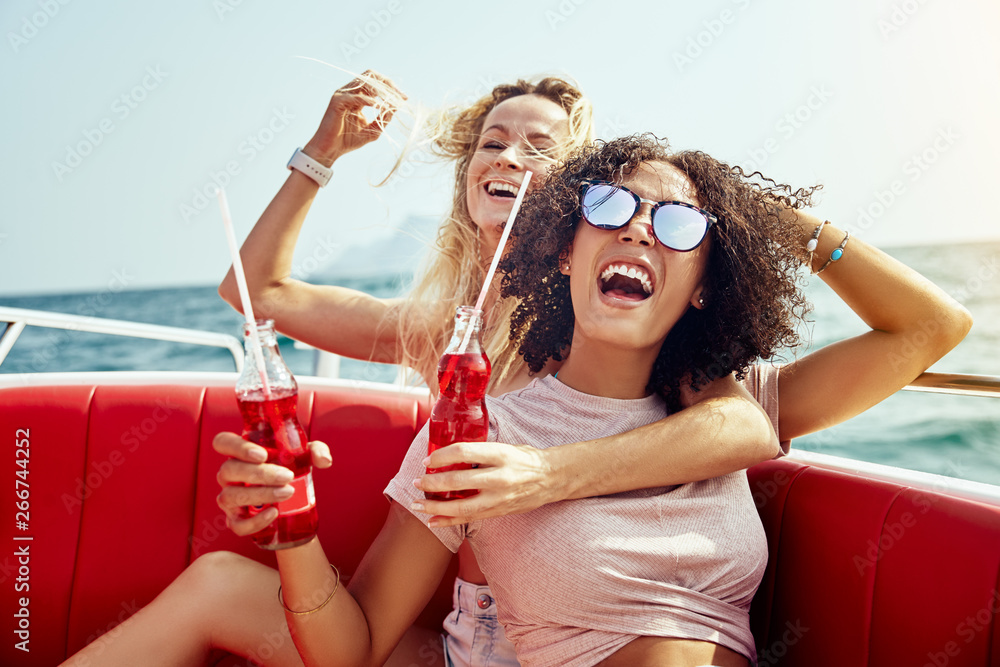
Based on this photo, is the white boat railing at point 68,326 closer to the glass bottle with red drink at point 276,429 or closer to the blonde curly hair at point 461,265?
the blonde curly hair at point 461,265

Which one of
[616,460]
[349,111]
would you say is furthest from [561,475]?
[349,111]

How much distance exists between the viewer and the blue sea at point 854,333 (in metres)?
11.4

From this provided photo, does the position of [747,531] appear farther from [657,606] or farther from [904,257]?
[904,257]

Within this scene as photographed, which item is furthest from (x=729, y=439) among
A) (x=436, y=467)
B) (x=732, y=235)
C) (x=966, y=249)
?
(x=966, y=249)

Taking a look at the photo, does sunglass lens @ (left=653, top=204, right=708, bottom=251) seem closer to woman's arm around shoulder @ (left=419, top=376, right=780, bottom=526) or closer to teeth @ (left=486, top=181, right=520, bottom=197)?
woman's arm around shoulder @ (left=419, top=376, right=780, bottom=526)

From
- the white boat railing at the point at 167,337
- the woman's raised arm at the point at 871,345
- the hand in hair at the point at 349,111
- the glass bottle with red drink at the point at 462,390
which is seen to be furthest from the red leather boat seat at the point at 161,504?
the glass bottle with red drink at the point at 462,390

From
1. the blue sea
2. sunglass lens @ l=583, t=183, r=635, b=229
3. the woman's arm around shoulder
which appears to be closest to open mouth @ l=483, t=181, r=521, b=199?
the blue sea

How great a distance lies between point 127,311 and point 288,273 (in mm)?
37215

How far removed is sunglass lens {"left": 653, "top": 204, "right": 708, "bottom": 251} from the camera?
1.52m

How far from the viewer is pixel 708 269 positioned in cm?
171

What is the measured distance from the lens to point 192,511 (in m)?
2.30

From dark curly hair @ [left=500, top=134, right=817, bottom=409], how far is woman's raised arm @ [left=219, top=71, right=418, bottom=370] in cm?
81

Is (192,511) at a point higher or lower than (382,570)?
lower

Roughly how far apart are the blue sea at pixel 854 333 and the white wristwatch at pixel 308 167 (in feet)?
1.54
